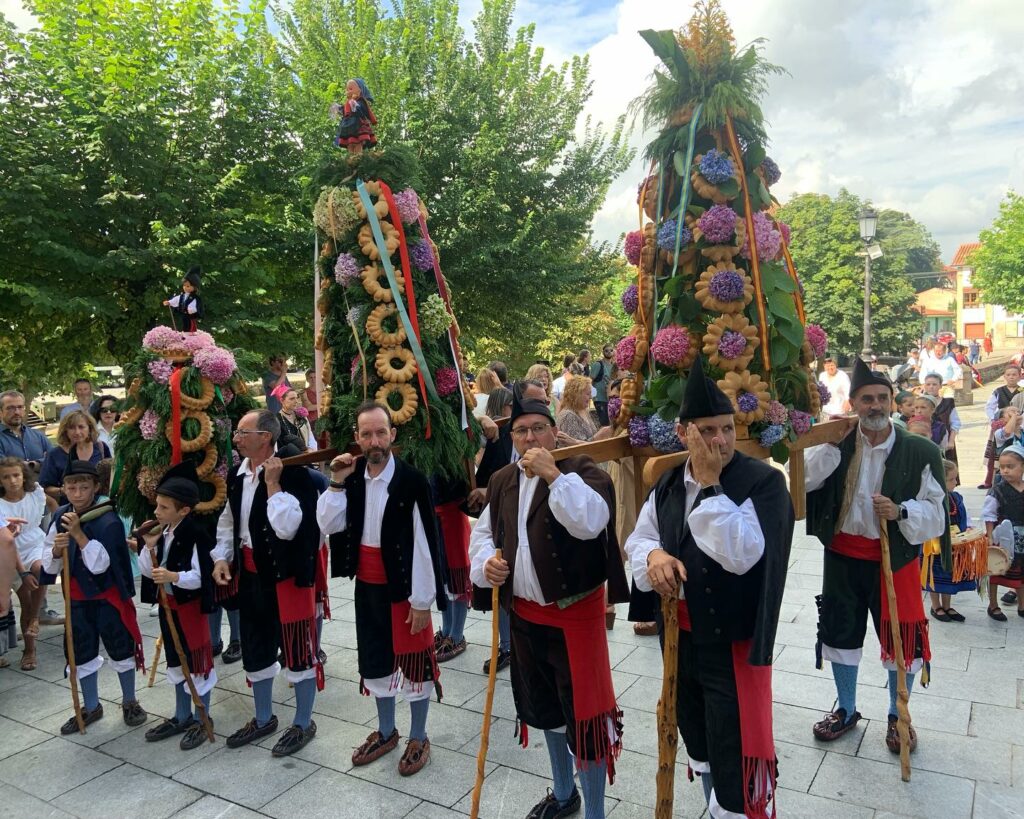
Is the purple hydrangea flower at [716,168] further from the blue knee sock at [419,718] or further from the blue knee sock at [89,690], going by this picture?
the blue knee sock at [89,690]

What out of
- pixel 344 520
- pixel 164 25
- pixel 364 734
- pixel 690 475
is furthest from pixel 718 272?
pixel 164 25

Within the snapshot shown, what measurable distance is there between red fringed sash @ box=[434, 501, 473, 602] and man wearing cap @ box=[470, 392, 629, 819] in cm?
220

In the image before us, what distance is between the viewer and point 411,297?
547 cm

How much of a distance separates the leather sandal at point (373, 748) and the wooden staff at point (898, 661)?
2.84m

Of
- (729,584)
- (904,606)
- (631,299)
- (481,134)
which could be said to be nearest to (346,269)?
(631,299)

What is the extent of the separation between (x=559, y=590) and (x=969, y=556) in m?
4.29

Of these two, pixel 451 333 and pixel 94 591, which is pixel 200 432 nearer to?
pixel 94 591

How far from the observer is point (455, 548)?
5.95 m

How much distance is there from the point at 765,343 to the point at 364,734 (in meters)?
3.54

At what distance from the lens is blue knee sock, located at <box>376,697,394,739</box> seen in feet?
14.6

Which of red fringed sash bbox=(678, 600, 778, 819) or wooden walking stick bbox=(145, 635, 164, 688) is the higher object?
red fringed sash bbox=(678, 600, 778, 819)

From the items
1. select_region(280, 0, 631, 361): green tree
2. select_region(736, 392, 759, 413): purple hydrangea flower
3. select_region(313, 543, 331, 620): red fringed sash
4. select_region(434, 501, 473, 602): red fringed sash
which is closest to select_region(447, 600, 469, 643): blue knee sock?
select_region(434, 501, 473, 602): red fringed sash

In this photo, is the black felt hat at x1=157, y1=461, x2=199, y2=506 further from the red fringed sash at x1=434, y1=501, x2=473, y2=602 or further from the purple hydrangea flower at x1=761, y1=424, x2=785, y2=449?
the purple hydrangea flower at x1=761, y1=424, x2=785, y2=449

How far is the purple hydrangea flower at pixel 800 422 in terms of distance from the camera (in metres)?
4.66
